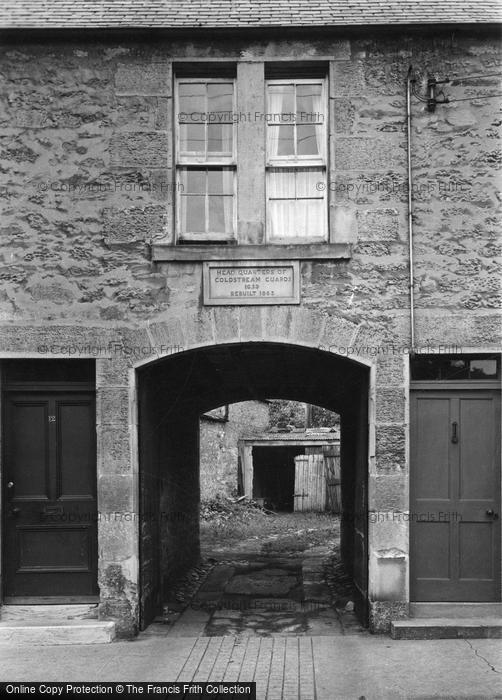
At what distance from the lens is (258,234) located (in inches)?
323

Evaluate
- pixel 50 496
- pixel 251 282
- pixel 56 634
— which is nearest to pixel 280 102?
pixel 251 282

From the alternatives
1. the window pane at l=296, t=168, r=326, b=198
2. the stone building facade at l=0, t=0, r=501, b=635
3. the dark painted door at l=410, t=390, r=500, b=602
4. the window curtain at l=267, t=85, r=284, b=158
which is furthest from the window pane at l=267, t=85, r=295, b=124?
the dark painted door at l=410, t=390, r=500, b=602

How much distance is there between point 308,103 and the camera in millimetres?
8430

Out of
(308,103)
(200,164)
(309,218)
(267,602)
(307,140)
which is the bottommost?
(267,602)

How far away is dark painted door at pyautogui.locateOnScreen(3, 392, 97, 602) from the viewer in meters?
8.23

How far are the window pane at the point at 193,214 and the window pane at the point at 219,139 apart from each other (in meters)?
0.57

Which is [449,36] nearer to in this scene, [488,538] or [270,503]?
[488,538]

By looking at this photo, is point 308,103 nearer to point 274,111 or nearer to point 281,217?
point 274,111

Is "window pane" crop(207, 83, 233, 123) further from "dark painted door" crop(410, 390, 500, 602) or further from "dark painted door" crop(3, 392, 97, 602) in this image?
"dark painted door" crop(410, 390, 500, 602)

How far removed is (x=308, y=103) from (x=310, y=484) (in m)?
14.8

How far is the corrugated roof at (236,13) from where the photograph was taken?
8086mm

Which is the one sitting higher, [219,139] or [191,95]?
[191,95]

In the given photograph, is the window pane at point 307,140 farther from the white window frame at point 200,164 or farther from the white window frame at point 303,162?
the white window frame at point 200,164

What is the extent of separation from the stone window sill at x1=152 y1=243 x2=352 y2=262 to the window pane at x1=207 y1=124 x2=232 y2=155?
1.18m
